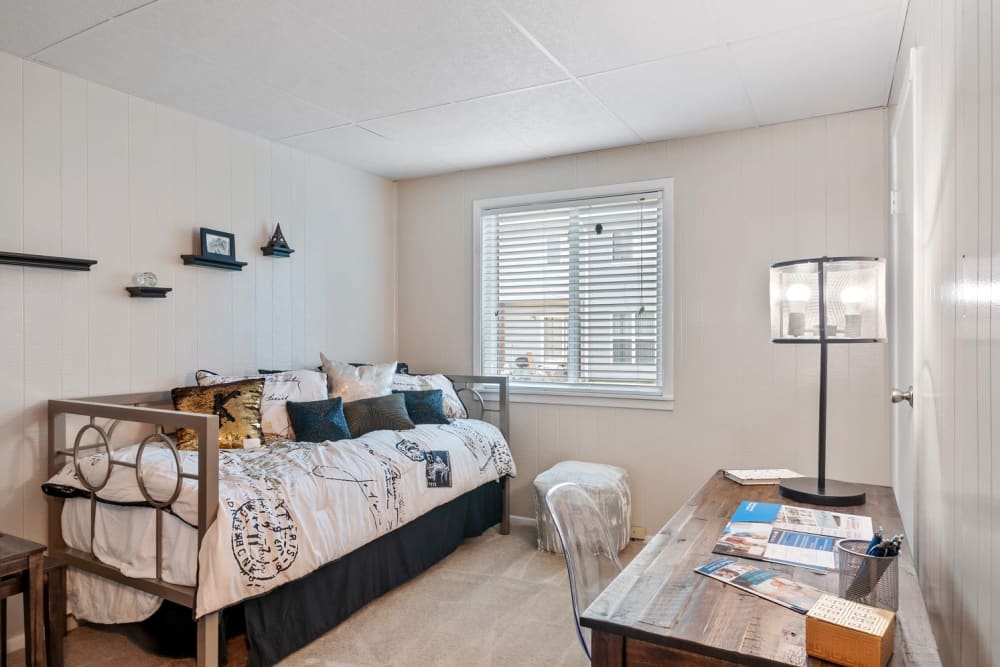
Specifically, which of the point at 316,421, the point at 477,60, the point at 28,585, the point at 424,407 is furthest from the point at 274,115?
the point at 28,585

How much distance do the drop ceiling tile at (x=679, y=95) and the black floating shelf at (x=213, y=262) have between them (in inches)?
77.0

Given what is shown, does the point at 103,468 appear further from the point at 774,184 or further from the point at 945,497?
the point at 774,184

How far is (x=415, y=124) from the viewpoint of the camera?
3.22 metres

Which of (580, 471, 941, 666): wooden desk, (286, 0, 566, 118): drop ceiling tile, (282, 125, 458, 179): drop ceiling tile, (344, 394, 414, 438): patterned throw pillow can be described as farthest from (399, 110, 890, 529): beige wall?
(580, 471, 941, 666): wooden desk

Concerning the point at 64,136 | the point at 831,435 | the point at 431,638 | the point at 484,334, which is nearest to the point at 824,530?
the point at 431,638

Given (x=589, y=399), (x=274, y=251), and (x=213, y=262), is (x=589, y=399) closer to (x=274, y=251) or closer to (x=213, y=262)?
(x=274, y=251)

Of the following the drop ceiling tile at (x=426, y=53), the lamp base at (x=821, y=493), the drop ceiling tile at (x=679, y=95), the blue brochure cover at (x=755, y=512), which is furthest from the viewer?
the drop ceiling tile at (x=679, y=95)

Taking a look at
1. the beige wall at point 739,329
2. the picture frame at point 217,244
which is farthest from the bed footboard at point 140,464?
the beige wall at point 739,329

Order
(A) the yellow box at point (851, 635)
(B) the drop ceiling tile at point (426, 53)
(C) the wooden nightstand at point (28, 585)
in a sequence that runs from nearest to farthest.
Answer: (A) the yellow box at point (851, 635)
(C) the wooden nightstand at point (28, 585)
(B) the drop ceiling tile at point (426, 53)

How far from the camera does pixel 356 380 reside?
11.2 ft

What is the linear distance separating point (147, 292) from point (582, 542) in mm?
2233

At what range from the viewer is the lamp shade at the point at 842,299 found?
1917 millimetres

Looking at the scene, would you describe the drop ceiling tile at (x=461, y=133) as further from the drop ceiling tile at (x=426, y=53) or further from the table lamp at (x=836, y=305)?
the table lamp at (x=836, y=305)

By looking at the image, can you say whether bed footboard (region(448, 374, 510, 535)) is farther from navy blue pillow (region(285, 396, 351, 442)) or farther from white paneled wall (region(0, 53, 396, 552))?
navy blue pillow (region(285, 396, 351, 442))
